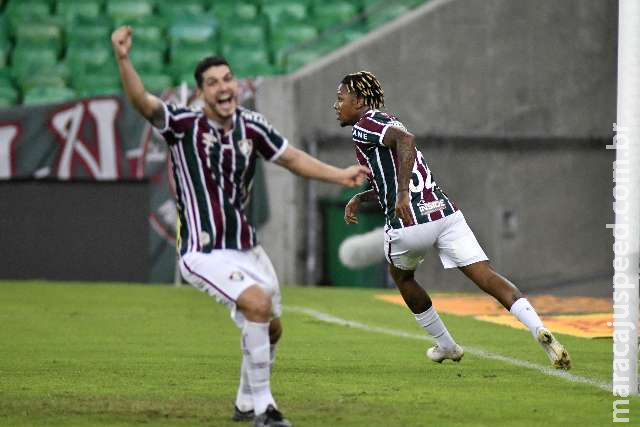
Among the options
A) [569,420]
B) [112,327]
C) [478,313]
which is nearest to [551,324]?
[478,313]

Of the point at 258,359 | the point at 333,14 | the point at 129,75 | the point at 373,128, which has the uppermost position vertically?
the point at 333,14

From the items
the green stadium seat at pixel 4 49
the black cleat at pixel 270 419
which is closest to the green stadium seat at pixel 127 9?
the green stadium seat at pixel 4 49

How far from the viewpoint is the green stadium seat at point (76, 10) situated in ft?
70.0

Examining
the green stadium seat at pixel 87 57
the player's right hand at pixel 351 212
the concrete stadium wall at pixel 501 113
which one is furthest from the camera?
the green stadium seat at pixel 87 57

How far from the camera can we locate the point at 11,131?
757 inches

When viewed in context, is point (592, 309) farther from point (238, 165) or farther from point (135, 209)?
point (238, 165)

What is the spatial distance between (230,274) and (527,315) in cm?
281

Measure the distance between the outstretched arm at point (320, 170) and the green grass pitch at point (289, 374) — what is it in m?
1.16

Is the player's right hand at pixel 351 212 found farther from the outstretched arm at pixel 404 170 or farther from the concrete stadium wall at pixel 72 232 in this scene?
the concrete stadium wall at pixel 72 232

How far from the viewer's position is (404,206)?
8422 mm

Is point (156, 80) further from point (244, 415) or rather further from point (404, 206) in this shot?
point (244, 415)

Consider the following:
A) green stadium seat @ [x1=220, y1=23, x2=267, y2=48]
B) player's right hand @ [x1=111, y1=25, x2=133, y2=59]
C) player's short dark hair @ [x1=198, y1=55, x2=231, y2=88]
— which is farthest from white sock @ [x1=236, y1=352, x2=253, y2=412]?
green stadium seat @ [x1=220, y1=23, x2=267, y2=48]

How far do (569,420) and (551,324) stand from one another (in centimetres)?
637

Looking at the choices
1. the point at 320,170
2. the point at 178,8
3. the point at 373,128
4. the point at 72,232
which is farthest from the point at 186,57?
the point at 320,170
